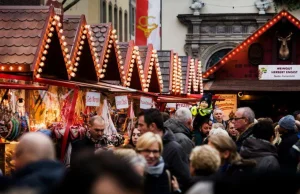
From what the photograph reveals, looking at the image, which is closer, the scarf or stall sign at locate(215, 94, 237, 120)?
the scarf

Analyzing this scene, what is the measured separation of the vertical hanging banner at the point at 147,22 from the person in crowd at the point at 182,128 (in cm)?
1322

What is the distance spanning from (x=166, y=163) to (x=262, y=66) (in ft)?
81.8

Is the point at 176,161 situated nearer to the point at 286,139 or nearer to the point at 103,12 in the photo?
→ the point at 286,139

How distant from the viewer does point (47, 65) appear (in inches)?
603

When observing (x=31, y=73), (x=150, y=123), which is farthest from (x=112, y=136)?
(x=150, y=123)

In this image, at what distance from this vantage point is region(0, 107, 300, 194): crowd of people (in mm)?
3248

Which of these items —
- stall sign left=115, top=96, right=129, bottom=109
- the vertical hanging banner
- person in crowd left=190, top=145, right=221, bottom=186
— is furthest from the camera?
the vertical hanging banner

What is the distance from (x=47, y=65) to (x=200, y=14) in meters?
39.0

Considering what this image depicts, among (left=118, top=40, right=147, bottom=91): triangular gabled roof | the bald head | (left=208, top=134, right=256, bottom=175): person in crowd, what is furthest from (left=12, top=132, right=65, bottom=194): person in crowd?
(left=118, top=40, right=147, bottom=91): triangular gabled roof

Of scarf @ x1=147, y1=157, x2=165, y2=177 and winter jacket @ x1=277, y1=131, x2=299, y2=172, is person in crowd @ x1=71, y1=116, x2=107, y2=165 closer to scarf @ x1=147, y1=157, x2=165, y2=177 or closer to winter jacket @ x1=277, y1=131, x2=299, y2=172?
winter jacket @ x1=277, y1=131, x2=299, y2=172

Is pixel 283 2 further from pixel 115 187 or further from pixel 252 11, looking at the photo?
pixel 115 187

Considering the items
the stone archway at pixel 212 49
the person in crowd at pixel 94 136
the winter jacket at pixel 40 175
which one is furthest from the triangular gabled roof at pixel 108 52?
the stone archway at pixel 212 49

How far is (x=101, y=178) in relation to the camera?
3.25 meters

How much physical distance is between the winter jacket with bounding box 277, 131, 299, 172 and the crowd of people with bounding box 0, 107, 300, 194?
13 millimetres
